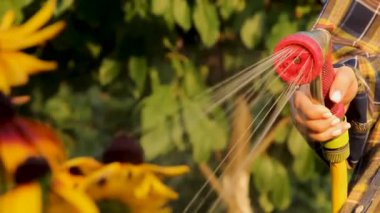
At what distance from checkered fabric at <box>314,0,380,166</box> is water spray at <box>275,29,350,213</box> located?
2.4 inches

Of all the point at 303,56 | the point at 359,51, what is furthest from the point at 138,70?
the point at 303,56

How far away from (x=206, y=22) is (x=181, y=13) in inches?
2.2

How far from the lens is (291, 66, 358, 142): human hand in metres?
1.18

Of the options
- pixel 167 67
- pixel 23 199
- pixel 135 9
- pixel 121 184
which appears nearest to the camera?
pixel 23 199

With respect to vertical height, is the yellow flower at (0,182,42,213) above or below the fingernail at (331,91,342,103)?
above

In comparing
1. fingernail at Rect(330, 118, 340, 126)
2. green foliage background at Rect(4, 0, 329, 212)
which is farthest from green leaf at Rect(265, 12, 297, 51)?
fingernail at Rect(330, 118, 340, 126)

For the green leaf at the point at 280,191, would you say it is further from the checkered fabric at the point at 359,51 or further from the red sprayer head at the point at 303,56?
the red sprayer head at the point at 303,56

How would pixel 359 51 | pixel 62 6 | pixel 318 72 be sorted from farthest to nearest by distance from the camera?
pixel 62 6 → pixel 359 51 → pixel 318 72

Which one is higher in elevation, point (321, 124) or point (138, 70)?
Result: point (321, 124)

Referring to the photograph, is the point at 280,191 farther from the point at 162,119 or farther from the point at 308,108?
the point at 308,108

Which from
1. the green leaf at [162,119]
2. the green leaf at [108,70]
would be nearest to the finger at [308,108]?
the green leaf at [162,119]

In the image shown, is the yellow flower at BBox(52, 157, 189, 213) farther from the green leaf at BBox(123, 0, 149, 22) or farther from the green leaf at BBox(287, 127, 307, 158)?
the green leaf at BBox(287, 127, 307, 158)

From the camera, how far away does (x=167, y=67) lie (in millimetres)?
2369

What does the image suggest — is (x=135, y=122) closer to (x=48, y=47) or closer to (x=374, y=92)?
(x=48, y=47)
